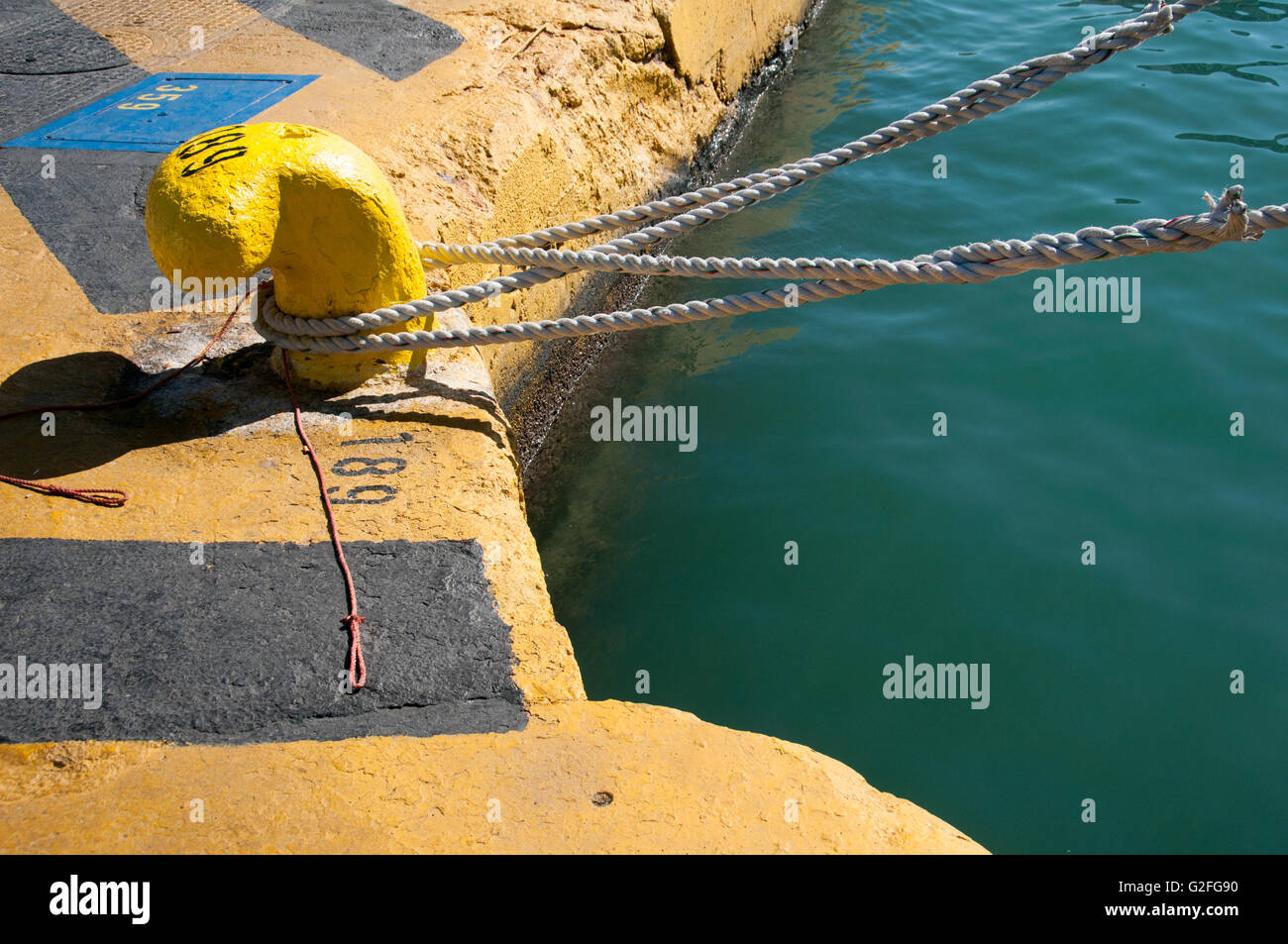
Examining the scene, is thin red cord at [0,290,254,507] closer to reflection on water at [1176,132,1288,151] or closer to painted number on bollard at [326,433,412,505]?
painted number on bollard at [326,433,412,505]

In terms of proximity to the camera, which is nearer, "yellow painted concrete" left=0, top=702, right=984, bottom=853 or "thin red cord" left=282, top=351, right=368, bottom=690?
"yellow painted concrete" left=0, top=702, right=984, bottom=853

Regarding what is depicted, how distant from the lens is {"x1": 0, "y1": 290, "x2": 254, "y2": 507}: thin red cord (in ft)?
9.53

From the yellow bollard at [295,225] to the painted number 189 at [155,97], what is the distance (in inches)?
90.3

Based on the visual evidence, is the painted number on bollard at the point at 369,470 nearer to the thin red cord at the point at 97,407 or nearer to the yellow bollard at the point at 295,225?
the yellow bollard at the point at 295,225

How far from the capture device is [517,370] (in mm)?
4930

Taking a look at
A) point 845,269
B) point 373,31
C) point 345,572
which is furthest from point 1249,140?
point 345,572

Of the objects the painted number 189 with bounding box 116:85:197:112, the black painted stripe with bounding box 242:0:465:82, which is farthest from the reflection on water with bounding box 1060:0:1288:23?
the painted number 189 with bounding box 116:85:197:112

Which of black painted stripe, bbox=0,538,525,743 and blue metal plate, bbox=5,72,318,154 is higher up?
blue metal plate, bbox=5,72,318,154

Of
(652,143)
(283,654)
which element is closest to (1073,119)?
(652,143)

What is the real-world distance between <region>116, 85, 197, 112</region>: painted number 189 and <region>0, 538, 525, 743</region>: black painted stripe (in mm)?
3201

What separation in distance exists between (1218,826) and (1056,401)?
7.04 feet

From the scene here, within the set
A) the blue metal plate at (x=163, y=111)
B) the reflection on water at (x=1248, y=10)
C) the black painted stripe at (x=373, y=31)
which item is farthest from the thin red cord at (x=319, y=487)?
the reflection on water at (x=1248, y=10)

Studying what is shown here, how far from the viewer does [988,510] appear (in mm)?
4234

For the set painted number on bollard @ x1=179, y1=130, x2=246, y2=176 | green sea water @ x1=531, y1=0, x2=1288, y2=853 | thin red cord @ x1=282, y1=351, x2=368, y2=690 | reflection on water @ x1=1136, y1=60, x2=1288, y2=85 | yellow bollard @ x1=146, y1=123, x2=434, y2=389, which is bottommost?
green sea water @ x1=531, y1=0, x2=1288, y2=853
